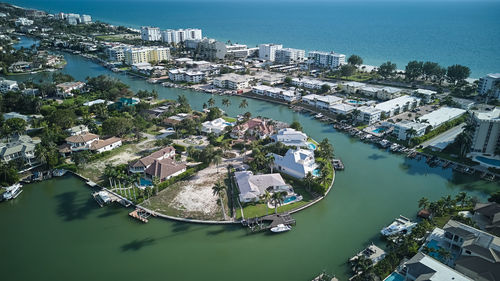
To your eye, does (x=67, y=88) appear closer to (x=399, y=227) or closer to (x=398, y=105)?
(x=398, y=105)

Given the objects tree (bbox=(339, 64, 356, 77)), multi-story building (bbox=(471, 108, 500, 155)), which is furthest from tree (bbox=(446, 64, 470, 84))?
multi-story building (bbox=(471, 108, 500, 155))

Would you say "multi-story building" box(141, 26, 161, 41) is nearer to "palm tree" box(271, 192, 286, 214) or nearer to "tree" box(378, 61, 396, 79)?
"tree" box(378, 61, 396, 79)

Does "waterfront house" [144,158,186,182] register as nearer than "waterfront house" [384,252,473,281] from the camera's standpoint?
No

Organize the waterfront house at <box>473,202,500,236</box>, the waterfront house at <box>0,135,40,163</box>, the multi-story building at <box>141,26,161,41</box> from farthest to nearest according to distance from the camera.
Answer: the multi-story building at <box>141,26,161,41</box>, the waterfront house at <box>0,135,40,163</box>, the waterfront house at <box>473,202,500,236</box>

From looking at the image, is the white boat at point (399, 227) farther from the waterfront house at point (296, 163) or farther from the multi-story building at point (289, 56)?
the multi-story building at point (289, 56)

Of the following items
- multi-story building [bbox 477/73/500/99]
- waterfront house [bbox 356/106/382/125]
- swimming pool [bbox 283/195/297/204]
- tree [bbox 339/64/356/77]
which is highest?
tree [bbox 339/64/356/77]

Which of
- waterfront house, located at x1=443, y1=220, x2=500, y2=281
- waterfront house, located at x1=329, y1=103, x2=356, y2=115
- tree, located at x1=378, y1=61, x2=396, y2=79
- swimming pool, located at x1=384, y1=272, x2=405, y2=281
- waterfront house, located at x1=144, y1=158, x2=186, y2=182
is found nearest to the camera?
waterfront house, located at x1=443, y1=220, x2=500, y2=281

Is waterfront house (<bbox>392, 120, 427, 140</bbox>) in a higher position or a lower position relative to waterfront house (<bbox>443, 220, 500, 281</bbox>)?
higher

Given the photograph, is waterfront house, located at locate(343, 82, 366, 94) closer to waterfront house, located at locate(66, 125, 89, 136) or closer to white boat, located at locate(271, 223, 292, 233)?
white boat, located at locate(271, 223, 292, 233)

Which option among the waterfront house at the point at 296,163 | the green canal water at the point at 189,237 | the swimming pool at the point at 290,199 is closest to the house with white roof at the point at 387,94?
the green canal water at the point at 189,237

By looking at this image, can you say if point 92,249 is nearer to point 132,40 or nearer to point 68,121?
point 68,121
